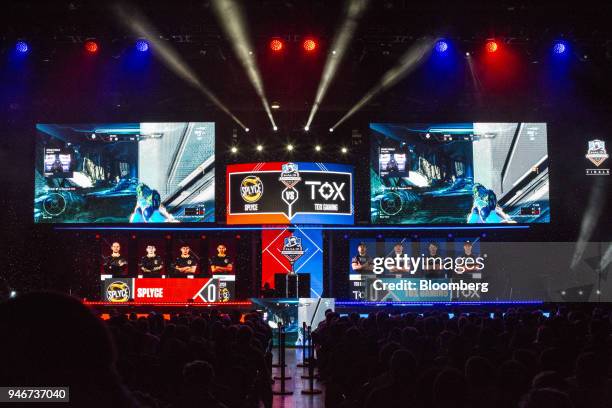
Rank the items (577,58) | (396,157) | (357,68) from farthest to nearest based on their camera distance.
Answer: (396,157) → (357,68) → (577,58)

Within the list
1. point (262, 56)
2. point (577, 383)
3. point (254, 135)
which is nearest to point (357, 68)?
point (262, 56)

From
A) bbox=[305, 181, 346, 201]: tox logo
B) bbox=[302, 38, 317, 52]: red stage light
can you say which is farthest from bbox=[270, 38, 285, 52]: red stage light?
bbox=[305, 181, 346, 201]: tox logo

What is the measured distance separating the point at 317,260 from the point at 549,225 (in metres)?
7.46

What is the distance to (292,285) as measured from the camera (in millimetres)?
18984

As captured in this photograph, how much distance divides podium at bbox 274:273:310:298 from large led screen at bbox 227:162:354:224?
8.79ft

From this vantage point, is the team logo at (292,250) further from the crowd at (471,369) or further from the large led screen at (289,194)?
the crowd at (471,369)

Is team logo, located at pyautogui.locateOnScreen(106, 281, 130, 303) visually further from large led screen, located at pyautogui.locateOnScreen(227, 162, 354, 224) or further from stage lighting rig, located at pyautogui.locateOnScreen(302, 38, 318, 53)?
stage lighting rig, located at pyautogui.locateOnScreen(302, 38, 318, 53)

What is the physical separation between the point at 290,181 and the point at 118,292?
6199mm

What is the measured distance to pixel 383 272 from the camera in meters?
22.6

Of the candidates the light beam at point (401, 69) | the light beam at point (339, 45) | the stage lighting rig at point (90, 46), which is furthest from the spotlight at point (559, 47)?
the stage lighting rig at point (90, 46)

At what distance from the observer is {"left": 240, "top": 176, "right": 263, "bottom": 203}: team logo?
71.1 feet

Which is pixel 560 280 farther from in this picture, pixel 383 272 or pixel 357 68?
pixel 357 68

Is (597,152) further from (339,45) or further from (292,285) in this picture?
(292,285)

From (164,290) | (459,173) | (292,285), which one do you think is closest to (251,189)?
(292,285)
